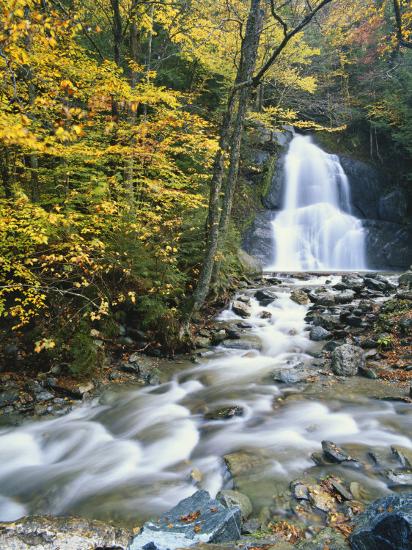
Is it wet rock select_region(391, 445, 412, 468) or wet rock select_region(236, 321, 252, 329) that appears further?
wet rock select_region(236, 321, 252, 329)

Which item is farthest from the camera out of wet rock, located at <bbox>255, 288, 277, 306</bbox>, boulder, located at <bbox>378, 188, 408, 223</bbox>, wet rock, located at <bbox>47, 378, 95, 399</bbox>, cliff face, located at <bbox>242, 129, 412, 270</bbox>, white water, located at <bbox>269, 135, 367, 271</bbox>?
boulder, located at <bbox>378, 188, 408, 223</bbox>

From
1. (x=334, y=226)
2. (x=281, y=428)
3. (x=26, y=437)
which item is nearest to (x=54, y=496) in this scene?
(x=26, y=437)

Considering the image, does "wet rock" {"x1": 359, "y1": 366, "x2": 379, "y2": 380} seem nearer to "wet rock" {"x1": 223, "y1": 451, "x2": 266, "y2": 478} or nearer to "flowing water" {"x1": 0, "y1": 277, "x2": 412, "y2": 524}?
"flowing water" {"x1": 0, "y1": 277, "x2": 412, "y2": 524}

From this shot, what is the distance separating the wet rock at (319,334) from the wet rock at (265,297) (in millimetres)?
2291

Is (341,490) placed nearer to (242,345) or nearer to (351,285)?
(242,345)

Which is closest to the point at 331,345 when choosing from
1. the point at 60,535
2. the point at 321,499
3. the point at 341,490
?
the point at 341,490

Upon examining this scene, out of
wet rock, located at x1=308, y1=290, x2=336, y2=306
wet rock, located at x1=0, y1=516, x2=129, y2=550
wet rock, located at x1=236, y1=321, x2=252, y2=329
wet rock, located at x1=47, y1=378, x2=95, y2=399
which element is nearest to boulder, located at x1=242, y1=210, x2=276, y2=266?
wet rock, located at x1=308, y1=290, x2=336, y2=306

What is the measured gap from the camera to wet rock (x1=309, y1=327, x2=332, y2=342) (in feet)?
28.8

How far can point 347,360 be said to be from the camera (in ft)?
23.2

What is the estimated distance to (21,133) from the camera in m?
2.92

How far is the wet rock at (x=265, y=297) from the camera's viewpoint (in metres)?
11.2

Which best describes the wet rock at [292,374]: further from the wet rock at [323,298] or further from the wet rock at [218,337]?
the wet rock at [323,298]

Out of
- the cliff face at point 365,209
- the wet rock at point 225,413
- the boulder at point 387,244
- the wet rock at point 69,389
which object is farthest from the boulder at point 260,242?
the wet rock at point 69,389

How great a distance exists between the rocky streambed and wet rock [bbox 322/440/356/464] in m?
0.02
